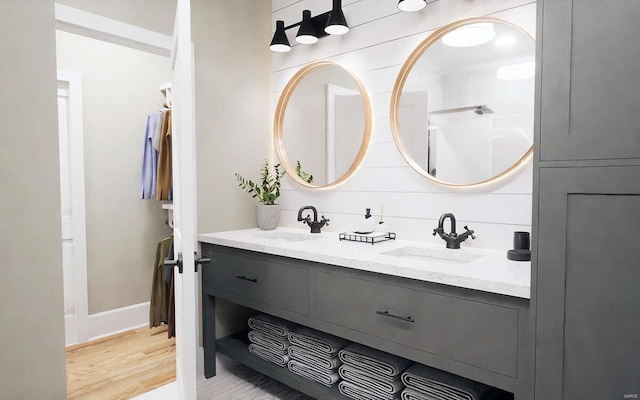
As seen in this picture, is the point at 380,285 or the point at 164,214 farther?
the point at 164,214

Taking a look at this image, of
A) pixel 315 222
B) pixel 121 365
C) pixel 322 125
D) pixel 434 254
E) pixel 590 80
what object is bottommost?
pixel 121 365

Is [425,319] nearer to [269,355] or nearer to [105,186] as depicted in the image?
[269,355]

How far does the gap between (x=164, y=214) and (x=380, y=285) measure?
259 cm

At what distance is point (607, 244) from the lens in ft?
3.65

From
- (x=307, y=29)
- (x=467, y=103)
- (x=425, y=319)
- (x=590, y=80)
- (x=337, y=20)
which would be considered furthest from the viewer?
(x=307, y=29)

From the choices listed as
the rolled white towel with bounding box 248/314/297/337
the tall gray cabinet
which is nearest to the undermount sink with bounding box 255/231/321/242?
the rolled white towel with bounding box 248/314/297/337

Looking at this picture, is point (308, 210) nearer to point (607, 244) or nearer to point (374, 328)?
point (374, 328)

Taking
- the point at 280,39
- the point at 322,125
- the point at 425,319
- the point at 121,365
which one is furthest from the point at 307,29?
the point at 121,365

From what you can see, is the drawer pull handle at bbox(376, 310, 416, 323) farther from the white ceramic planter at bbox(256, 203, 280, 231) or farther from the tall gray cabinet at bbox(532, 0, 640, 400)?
the white ceramic planter at bbox(256, 203, 280, 231)

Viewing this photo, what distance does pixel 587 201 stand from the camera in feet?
3.75

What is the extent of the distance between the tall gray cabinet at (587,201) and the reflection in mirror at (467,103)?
651 millimetres

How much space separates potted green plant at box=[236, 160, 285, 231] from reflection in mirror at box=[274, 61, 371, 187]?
0.45 ft

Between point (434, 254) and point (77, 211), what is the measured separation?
8.81 ft

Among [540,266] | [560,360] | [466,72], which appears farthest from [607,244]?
[466,72]
